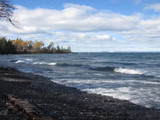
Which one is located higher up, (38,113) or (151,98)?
(38,113)

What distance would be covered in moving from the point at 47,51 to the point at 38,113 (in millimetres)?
181725

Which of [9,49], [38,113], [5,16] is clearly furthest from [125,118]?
[9,49]

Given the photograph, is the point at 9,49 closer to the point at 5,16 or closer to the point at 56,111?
the point at 5,16

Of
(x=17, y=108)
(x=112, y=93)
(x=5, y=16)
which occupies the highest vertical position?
(x=5, y=16)

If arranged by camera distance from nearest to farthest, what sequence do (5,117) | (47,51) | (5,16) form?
(5,117) < (5,16) < (47,51)

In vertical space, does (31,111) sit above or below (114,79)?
above

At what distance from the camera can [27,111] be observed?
5.05m

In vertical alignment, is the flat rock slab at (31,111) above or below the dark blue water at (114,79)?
above

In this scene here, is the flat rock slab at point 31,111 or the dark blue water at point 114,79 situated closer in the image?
the flat rock slab at point 31,111

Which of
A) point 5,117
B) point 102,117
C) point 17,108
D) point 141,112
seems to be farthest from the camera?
point 141,112

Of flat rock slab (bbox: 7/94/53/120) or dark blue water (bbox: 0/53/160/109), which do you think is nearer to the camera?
flat rock slab (bbox: 7/94/53/120)

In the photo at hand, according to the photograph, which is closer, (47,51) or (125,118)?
(125,118)

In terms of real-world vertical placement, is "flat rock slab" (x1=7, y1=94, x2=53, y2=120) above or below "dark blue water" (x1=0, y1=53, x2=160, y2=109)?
above

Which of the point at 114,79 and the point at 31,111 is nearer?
the point at 31,111
